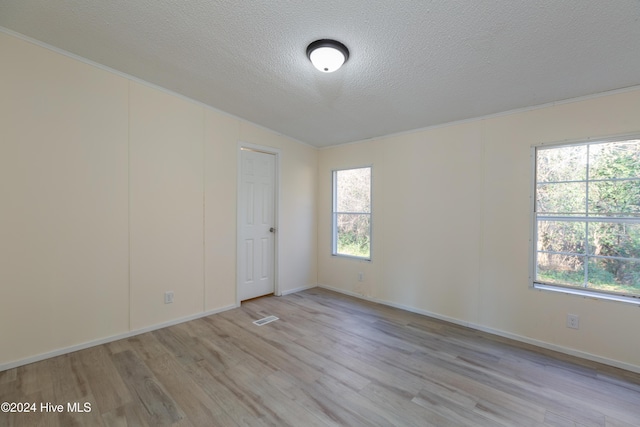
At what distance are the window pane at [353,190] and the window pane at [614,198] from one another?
2.39 metres

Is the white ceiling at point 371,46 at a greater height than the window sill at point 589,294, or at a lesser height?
greater

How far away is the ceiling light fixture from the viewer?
6.76 feet

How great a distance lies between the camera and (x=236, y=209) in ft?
12.4

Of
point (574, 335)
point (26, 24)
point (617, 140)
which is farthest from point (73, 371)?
point (617, 140)

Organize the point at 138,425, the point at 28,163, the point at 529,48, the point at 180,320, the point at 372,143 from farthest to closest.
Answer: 1. the point at 372,143
2. the point at 180,320
3. the point at 28,163
4. the point at 529,48
5. the point at 138,425

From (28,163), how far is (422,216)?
3959 mm

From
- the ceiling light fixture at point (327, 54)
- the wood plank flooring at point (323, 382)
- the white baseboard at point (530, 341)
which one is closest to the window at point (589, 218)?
the white baseboard at point (530, 341)

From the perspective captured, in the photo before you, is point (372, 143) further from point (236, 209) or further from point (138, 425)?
point (138, 425)

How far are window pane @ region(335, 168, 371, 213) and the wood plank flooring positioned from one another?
1.87 meters

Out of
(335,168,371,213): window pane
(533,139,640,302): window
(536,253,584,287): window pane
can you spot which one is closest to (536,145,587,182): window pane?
(533,139,640,302): window

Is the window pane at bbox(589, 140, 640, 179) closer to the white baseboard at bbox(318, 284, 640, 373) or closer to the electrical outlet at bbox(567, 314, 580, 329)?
the electrical outlet at bbox(567, 314, 580, 329)

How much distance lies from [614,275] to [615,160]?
100 centimetres

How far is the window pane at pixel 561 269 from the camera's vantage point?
2.61 metres

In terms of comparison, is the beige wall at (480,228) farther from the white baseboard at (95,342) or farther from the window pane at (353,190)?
the white baseboard at (95,342)
